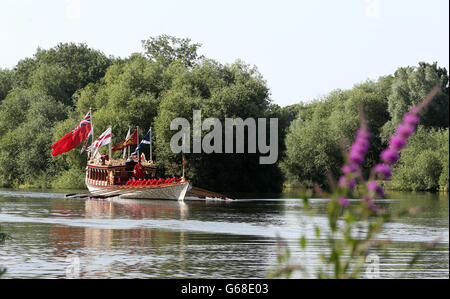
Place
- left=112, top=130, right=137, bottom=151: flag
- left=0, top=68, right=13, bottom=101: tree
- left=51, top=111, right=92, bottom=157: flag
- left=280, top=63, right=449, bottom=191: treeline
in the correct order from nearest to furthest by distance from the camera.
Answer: left=51, top=111, right=92, bottom=157: flag, left=280, top=63, right=449, bottom=191: treeline, left=112, top=130, right=137, bottom=151: flag, left=0, top=68, right=13, bottom=101: tree

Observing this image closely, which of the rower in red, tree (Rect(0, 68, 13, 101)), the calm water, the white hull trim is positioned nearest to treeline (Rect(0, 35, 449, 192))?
the rower in red

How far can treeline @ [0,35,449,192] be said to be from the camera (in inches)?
2687

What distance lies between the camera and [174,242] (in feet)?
91.2

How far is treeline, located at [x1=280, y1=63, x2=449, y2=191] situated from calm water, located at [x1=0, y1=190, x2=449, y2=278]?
1767cm

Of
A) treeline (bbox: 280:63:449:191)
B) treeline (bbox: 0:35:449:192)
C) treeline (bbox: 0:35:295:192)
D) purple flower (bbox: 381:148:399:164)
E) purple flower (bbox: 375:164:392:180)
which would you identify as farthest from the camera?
treeline (bbox: 0:35:295:192)

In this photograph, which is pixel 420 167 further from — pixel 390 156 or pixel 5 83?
pixel 5 83

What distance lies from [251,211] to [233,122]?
2612 centimetres

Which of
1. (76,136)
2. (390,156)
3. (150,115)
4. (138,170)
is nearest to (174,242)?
(390,156)

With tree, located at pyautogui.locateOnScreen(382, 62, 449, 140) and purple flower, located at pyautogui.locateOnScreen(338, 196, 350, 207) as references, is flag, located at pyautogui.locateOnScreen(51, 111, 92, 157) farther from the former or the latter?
purple flower, located at pyautogui.locateOnScreen(338, 196, 350, 207)

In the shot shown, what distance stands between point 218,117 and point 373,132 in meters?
14.9

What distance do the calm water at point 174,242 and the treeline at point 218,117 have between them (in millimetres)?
23109

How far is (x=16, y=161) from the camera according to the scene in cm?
8125
